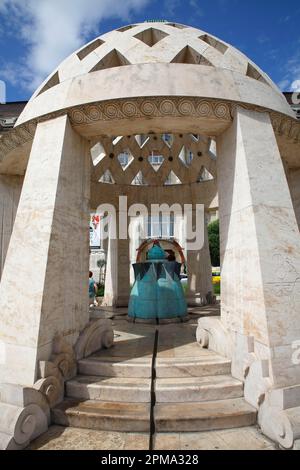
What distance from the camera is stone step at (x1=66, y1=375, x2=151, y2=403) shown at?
13.4ft

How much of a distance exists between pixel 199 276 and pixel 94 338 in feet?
23.7

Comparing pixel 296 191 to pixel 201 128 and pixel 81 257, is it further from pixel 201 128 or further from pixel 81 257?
pixel 81 257

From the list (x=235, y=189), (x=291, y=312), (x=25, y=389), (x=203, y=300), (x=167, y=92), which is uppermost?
(x=167, y=92)

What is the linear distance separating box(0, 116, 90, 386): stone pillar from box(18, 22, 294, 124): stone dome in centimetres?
75

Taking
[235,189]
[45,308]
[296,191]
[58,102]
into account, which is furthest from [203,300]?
[58,102]

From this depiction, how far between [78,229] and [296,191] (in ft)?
20.0

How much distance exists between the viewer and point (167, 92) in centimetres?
504

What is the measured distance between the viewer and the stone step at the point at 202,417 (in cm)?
370

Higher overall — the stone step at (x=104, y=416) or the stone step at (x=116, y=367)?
the stone step at (x=116, y=367)

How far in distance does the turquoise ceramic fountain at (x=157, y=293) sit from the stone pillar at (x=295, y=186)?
13.1 ft

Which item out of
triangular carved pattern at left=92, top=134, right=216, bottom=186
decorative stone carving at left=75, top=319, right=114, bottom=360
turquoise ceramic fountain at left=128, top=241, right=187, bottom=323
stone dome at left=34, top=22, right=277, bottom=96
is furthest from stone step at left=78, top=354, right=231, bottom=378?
triangular carved pattern at left=92, top=134, right=216, bottom=186

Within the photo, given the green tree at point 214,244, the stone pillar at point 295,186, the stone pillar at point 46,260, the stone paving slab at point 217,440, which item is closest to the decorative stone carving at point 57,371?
the stone pillar at point 46,260

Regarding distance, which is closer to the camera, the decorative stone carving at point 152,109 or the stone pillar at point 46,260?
the stone pillar at point 46,260

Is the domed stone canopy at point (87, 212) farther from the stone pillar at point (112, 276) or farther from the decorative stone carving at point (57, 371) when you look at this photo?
the stone pillar at point (112, 276)
